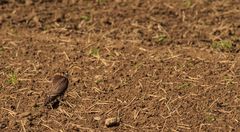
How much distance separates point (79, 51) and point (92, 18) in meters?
0.82

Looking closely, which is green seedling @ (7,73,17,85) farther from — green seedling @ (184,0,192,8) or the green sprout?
green seedling @ (184,0,192,8)

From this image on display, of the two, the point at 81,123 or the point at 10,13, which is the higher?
the point at 10,13

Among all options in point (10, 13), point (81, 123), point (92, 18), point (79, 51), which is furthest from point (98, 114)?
point (10, 13)

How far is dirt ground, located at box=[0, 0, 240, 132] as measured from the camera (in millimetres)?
4215

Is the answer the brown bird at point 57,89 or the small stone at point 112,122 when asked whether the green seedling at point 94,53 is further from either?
the small stone at point 112,122

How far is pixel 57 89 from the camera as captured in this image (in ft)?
14.7

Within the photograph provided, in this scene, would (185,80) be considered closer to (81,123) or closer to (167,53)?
(167,53)

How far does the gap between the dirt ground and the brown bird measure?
0.07m

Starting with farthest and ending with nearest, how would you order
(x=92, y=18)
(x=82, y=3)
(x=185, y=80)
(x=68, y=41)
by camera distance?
(x=82, y=3) → (x=92, y=18) → (x=68, y=41) → (x=185, y=80)

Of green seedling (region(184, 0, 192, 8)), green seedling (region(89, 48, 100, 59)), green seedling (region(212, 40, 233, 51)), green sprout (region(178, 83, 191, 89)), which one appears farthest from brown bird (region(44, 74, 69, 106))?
green seedling (region(184, 0, 192, 8))

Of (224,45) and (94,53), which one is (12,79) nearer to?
(94,53)

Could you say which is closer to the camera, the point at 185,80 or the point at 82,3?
the point at 185,80

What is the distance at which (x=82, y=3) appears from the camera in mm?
6285

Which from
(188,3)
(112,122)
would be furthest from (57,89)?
(188,3)
